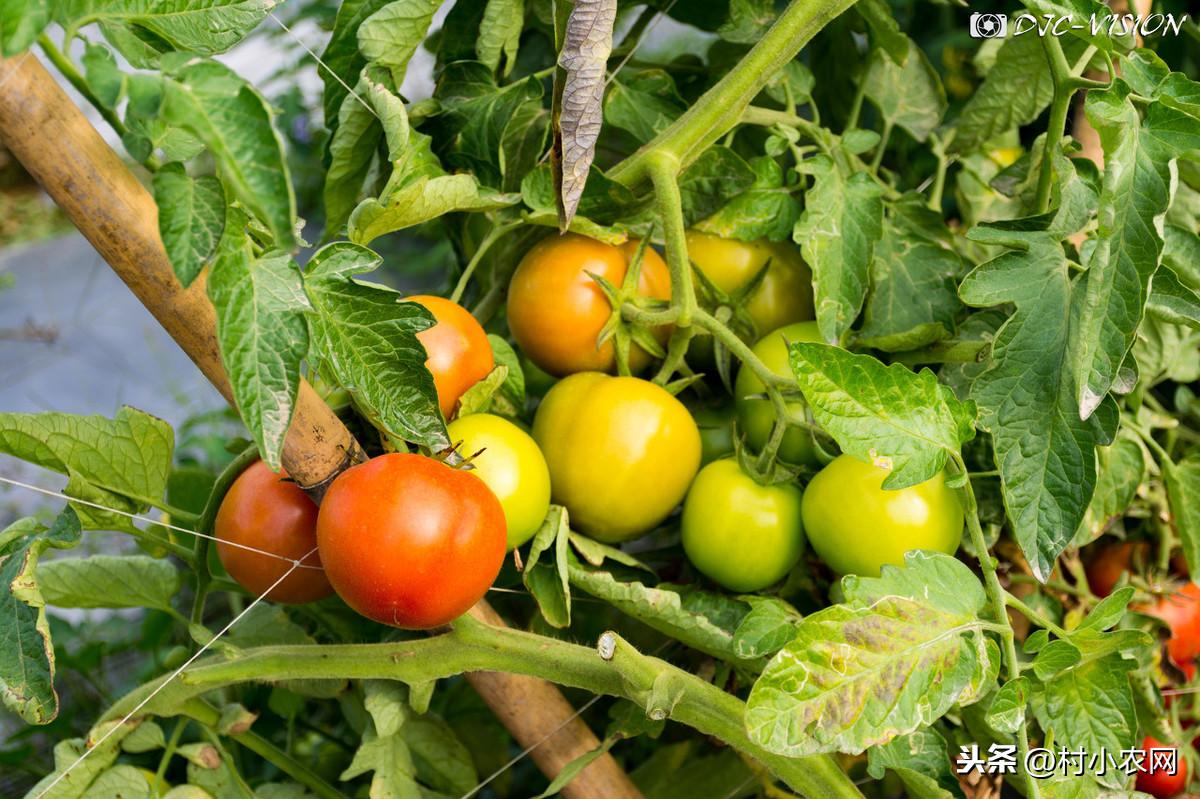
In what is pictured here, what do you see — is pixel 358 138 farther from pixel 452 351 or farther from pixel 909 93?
pixel 909 93

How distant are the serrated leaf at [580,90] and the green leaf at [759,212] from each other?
16 cm

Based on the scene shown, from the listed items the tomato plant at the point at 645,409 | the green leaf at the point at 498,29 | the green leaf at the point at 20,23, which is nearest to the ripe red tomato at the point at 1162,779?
the tomato plant at the point at 645,409

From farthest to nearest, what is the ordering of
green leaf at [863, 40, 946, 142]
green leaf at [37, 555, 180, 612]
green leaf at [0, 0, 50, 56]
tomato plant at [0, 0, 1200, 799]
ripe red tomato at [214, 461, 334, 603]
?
green leaf at [863, 40, 946, 142]
green leaf at [37, 555, 180, 612]
ripe red tomato at [214, 461, 334, 603]
tomato plant at [0, 0, 1200, 799]
green leaf at [0, 0, 50, 56]

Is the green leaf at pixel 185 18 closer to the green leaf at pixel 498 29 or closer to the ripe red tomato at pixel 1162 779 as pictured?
the green leaf at pixel 498 29

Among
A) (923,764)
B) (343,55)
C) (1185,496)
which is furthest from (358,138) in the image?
(1185,496)

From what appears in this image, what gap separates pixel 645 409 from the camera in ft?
2.05

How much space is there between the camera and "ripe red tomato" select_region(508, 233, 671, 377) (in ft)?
2.11

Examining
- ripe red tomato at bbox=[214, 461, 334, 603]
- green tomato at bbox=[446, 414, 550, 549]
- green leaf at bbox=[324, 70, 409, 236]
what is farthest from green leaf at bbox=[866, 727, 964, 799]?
green leaf at bbox=[324, 70, 409, 236]

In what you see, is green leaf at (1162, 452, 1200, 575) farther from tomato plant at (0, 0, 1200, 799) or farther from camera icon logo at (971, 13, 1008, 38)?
camera icon logo at (971, 13, 1008, 38)

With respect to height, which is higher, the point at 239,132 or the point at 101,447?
the point at 239,132

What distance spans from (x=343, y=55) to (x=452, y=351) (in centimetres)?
21

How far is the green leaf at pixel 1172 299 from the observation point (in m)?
A: 0.54

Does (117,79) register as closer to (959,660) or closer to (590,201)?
(590,201)

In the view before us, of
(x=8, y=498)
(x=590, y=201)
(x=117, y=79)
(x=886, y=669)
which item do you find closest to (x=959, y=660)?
(x=886, y=669)
